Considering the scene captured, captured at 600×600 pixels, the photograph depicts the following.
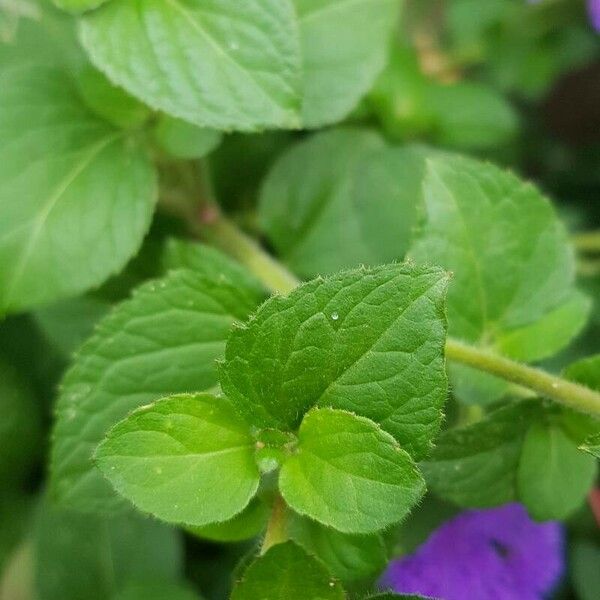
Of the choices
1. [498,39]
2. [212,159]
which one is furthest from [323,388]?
[498,39]

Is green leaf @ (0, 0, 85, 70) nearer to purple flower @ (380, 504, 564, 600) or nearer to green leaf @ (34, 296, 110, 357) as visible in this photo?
green leaf @ (34, 296, 110, 357)

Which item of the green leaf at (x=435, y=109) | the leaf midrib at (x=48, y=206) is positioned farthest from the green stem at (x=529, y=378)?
the green leaf at (x=435, y=109)

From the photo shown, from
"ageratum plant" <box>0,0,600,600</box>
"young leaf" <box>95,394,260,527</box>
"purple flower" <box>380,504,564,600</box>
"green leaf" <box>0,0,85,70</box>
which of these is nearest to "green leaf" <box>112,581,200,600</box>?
"ageratum plant" <box>0,0,600,600</box>

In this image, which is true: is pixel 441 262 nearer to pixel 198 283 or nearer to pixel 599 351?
pixel 198 283

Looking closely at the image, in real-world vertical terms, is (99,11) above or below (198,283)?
above

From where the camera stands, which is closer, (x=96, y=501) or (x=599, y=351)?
(x=96, y=501)

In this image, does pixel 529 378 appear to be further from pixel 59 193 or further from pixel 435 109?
pixel 435 109

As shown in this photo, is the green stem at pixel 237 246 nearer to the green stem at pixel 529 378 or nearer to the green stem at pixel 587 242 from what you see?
the green stem at pixel 529 378

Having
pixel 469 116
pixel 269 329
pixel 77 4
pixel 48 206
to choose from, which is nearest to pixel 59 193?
pixel 48 206
